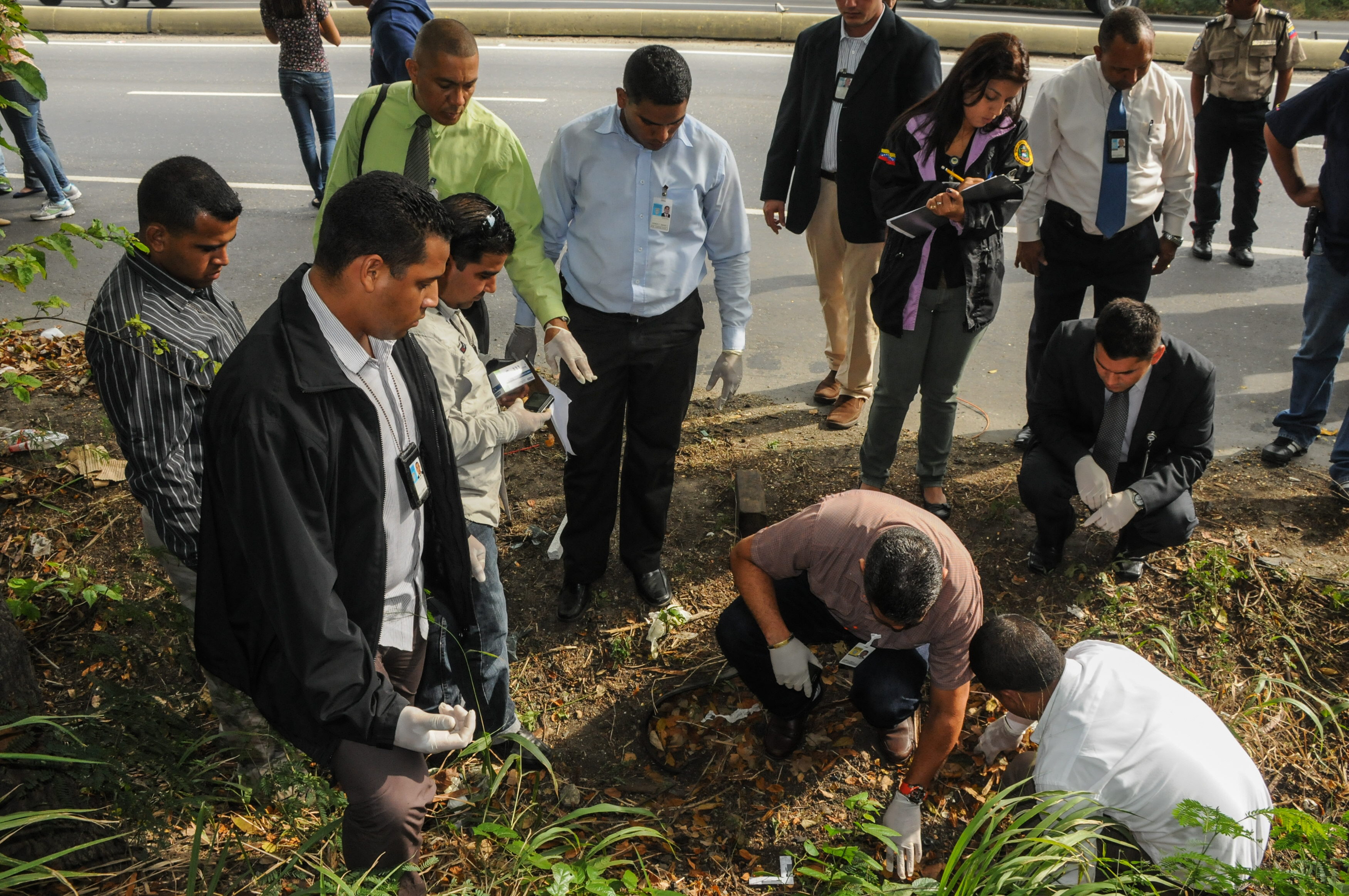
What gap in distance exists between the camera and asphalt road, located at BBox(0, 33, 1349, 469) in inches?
211

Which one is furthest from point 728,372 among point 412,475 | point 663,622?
point 412,475

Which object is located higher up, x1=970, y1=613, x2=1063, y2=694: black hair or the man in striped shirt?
the man in striped shirt

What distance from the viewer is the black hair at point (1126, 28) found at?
3875 millimetres

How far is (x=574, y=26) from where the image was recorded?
12500mm

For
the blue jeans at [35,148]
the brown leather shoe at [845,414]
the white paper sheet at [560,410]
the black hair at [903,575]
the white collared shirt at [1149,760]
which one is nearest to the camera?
the white collared shirt at [1149,760]

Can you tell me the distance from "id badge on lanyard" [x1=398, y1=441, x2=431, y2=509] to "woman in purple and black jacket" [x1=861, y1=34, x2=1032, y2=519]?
2.18 meters

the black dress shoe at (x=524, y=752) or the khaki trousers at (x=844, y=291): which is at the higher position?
the khaki trousers at (x=844, y=291)

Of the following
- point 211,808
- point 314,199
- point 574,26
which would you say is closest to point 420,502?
point 211,808

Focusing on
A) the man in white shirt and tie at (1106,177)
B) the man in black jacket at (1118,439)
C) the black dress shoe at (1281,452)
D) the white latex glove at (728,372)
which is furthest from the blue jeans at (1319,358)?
the white latex glove at (728,372)

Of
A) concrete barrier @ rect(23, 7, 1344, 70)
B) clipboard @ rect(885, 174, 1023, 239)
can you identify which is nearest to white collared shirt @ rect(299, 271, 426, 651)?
clipboard @ rect(885, 174, 1023, 239)

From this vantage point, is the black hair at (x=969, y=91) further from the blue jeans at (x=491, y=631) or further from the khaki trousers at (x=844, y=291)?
the blue jeans at (x=491, y=631)

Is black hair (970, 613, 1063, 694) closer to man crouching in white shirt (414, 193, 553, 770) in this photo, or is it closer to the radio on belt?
man crouching in white shirt (414, 193, 553, 770)

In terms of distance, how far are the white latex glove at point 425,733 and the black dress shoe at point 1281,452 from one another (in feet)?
13.3

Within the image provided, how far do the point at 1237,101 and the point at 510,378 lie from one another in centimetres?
541
